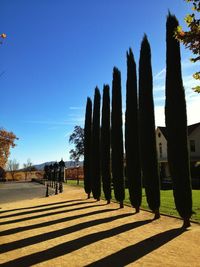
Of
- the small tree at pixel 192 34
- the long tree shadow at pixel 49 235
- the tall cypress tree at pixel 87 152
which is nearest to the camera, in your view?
the small tree at pixel 192 34

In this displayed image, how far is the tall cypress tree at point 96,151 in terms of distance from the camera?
20.9m

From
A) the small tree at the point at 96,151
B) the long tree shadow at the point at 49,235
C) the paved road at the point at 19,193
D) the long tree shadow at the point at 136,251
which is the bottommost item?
the long tree shadow at the point at 136,251

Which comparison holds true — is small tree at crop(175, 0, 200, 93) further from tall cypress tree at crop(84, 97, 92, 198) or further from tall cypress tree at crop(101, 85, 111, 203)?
tall cypress tree at crop(84, 97, 92, 198)

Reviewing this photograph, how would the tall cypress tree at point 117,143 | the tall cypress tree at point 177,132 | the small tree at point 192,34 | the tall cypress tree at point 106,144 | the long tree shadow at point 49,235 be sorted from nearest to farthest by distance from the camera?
the small tree at point 192,34
the long tree shadow at point 49,235
the tall cypress tree at point 177,132
the tall cypress tree at point 117,143
the tall cypress tree at point 106,144

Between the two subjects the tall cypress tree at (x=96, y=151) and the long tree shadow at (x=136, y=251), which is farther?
the tall cypress tree at (x=96, y=151)

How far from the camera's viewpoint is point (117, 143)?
17.5m

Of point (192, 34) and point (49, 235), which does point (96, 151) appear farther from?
point (192, 34)

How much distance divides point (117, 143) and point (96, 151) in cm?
428

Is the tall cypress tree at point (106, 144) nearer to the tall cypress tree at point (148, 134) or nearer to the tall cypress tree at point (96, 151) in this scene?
the tall cypress tree at point (96, 151)

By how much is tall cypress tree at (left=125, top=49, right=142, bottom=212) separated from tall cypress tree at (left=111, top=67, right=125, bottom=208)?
175cm

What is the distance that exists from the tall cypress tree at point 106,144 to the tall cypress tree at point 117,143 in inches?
67.8

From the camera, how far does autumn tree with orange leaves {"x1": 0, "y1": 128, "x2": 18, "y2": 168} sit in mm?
55500

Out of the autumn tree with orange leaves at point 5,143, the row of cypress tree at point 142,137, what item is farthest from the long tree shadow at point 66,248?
the autumn tree with orange leaves at point 5,143

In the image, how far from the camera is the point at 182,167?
1138 centimetres
